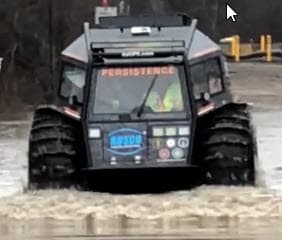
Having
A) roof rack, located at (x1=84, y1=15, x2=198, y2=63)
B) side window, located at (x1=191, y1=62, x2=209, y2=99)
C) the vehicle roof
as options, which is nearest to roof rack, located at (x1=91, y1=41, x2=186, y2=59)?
roof rack, located at (x1=84, y1=15, x2=198, y2=63)

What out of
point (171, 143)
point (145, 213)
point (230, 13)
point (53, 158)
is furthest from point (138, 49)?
point (230, 13)

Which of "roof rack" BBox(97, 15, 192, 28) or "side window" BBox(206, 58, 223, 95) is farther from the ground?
"roof rack" BBox(97, 15, 192, 28)

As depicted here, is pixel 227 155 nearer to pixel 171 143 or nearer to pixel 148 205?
pixel 171 143

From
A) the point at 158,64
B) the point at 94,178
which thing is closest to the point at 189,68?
the point at 158,64

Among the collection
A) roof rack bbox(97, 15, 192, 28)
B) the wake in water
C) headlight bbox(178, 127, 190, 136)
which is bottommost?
the wake in water

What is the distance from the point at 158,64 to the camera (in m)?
15.9

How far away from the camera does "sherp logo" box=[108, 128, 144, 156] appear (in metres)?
15.3

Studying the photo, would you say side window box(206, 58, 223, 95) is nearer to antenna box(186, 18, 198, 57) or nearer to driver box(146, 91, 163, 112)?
antenna box(186, 18, 198, 57)

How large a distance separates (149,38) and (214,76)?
3.40 ft

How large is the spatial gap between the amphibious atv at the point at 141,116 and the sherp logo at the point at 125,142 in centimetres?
1

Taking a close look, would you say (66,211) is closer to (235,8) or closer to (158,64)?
(158,64)

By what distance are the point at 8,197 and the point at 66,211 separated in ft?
4.93

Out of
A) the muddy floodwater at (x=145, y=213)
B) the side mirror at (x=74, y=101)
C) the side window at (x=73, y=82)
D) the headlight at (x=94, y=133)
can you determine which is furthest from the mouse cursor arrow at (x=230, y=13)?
the headlight at (x=94, y=133)

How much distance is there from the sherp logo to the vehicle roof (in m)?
1.26
